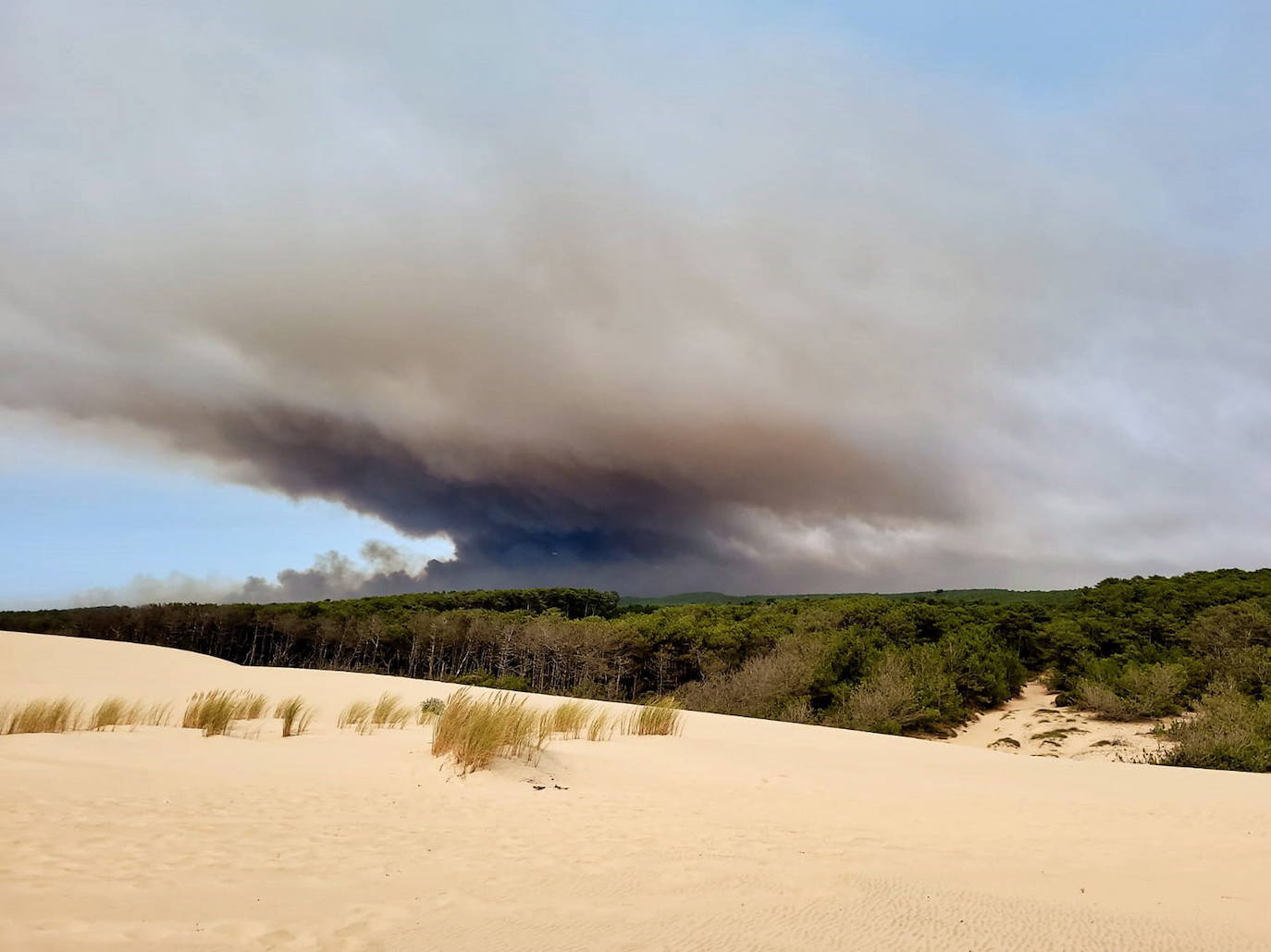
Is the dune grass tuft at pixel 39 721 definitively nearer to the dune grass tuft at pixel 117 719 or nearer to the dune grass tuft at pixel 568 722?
the dune grass tuft at pixel 117 719

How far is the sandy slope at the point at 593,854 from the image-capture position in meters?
4.04

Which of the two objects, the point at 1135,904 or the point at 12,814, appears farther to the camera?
the point at 12,814

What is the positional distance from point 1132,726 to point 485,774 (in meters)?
28.0

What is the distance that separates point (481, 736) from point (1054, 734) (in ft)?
84.8

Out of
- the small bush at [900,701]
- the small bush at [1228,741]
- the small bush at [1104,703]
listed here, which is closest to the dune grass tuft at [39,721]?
the small bush at [1228,741]

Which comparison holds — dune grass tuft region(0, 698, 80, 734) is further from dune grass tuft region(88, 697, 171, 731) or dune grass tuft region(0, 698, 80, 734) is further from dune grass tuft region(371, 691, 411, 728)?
dune grass tuft region(371, 691, 411, 728)

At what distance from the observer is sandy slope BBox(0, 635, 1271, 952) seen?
4039mm

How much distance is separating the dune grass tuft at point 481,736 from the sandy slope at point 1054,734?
17.1 meters

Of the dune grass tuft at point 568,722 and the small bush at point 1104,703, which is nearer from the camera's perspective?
the dune grass tuft at point 568,722

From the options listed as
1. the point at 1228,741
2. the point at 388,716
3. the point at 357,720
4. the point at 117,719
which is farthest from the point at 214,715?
the point at 1228,741

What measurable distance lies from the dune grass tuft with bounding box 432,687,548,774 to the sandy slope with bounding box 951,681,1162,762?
17.1 m

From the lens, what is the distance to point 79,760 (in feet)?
29.0

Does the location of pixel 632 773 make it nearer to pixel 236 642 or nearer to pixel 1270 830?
pixel 1270 830

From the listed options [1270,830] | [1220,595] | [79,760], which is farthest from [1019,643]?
[79,760]
